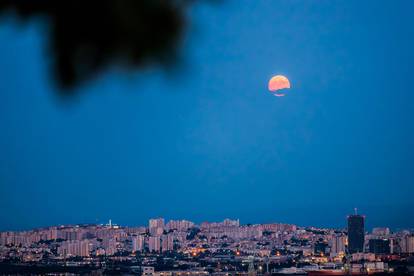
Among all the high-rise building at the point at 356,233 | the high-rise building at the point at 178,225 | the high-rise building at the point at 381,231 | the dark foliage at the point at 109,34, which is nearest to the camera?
the dark foliage at the point at 109,34

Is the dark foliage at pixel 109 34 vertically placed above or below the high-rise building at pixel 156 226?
below

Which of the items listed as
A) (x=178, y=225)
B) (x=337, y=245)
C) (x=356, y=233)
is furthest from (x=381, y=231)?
(x=178, y=225)

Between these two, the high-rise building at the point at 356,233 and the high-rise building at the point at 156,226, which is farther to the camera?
the high-rise building at the point at 156,226

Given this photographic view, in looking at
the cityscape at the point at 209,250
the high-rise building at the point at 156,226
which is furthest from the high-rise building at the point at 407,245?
the high-rise building at the point at 156,226

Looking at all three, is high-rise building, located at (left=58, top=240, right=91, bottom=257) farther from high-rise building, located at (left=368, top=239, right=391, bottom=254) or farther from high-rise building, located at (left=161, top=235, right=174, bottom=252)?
high-rise building, located at (left=368, top=239, right=391, bottom=254)

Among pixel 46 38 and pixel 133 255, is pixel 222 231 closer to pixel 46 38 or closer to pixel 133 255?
pixel 133 255

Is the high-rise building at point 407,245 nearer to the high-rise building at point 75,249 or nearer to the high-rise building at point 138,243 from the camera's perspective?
the high-rise building at point 138,243

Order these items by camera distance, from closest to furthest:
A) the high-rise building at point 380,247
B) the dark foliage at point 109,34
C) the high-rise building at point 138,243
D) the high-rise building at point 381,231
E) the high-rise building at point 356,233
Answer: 1. the dark foliage at point 109,34
2. the high-rise building at point 380,247
3. the high-rise building at point 356,233
4. the high-rise building at point 138,243
5. the high-rise building at point 381,231
